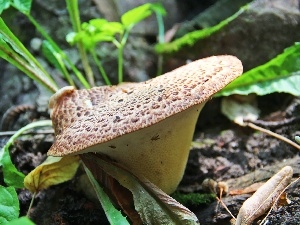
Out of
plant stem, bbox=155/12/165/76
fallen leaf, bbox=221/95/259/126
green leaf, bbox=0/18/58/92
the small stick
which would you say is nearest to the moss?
the small stick

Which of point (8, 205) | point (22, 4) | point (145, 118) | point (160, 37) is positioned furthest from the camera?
point (160, 37)

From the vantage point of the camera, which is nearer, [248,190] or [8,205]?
[8,205]

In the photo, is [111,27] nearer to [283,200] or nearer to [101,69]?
[101,69]

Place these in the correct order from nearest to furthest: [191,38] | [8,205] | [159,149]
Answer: [8,205] → [159,149] → [191,38]

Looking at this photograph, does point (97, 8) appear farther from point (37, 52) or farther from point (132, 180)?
point (132, 180)

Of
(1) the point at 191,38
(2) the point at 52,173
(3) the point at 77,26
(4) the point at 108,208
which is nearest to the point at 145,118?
(4) the point at 108,208

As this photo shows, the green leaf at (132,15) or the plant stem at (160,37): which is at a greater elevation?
the green leaf at (132,15)

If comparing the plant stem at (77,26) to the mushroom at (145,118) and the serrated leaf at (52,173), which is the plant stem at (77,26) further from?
the serrated leaf at (52,173)

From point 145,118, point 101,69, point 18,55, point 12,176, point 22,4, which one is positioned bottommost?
point 12,176

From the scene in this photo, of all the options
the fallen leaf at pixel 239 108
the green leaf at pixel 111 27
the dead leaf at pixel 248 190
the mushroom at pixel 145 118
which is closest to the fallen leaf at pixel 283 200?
the dead leaf at pixel 248 190
